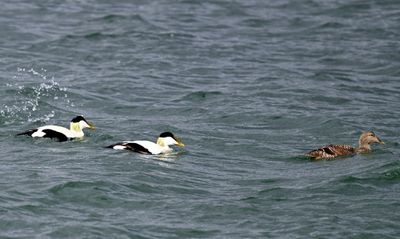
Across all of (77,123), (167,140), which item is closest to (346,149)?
(167,140)

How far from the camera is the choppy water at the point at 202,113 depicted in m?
13.1

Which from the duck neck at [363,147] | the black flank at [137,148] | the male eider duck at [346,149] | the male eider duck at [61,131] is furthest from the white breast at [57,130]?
the duck neck at [363,147]

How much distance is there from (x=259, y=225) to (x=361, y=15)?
18.4 metres

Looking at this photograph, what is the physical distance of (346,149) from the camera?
16766mm

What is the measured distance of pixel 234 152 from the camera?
16922 mm

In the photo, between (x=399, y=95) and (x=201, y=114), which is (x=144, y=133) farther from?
(x=399, y=95)

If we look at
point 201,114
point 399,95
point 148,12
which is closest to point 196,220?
point 201,114

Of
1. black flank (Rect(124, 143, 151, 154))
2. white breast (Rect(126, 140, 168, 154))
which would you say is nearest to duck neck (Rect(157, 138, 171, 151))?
white breast (Rect(126, 140, 168, 154))

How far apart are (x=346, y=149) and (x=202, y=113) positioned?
3808mm

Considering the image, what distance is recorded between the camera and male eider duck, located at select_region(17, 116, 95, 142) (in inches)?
651

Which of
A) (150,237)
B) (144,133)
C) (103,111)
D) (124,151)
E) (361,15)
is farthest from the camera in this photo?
(361,15)

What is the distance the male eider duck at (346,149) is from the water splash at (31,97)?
4916 mm

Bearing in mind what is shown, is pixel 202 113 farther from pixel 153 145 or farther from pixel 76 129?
pixel 153 145

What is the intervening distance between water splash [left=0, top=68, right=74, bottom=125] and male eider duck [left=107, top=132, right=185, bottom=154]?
107 inches
